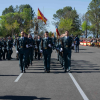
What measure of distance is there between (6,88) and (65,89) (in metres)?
1.89

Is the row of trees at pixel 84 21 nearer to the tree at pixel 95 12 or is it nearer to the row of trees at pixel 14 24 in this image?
the tree at pixel 95 12

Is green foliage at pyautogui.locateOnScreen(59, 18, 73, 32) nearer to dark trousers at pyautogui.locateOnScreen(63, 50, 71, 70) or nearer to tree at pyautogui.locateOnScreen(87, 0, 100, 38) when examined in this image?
tree at pyautogui.locateOnScreen(87, 0, 100, 38)

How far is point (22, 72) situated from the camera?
34.1 feet

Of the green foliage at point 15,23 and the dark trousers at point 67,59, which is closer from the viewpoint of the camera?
the dark trousers at point 67,59

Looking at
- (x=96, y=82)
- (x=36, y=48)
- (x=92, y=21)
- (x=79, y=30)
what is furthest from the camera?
(x=79, y=30)

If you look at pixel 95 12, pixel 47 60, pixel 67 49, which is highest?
pixel 95 12

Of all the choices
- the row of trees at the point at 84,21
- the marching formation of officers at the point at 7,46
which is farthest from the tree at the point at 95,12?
the marching formation of officers at the point at 7,46

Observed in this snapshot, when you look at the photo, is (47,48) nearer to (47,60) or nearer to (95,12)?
(47,60)

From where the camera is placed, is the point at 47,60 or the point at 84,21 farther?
the point at 84,21

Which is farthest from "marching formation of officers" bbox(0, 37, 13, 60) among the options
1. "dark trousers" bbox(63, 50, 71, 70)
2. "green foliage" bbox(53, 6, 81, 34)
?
"green foliage" bbox(53, 6, 81, 34)

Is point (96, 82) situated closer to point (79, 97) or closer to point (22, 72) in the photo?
point (79, 97)

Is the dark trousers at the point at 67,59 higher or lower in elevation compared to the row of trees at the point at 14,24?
lower

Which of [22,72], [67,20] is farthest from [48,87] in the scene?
[67,20]

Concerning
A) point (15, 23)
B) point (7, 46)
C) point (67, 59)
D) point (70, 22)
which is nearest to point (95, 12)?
point (70, 22)
